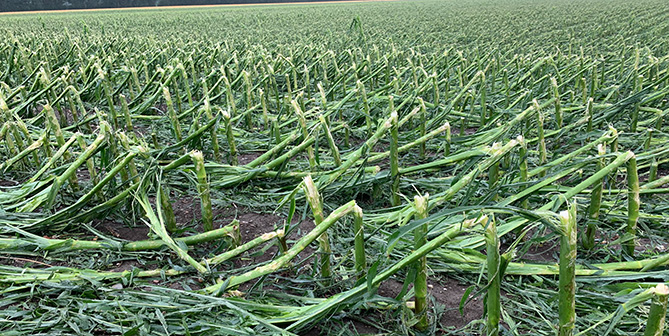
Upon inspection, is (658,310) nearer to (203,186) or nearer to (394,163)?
(394,163)

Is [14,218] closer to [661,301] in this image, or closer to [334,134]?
[334,134]

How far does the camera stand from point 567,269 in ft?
4.89

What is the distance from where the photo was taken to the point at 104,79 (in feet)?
14.3

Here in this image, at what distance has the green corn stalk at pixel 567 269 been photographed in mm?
1411

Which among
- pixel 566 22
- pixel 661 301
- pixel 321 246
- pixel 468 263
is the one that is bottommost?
pixel 566 22

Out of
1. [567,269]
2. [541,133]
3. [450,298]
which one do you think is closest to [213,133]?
[450,298]

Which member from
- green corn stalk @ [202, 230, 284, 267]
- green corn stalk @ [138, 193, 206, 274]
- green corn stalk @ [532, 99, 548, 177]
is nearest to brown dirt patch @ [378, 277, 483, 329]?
green corn stalk @ [202, 230, 284, 267]

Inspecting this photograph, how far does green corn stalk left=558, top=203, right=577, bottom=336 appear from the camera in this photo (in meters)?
1.41

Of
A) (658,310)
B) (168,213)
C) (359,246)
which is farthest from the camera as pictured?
(168,213)

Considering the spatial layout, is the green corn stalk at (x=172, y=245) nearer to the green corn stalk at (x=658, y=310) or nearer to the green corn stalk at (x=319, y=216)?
the green corn stalk at (x=319, y=216)

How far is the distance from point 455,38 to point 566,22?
5.35 meters

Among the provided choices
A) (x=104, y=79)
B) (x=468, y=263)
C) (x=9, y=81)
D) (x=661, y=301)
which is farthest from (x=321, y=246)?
(x=9, y=81)

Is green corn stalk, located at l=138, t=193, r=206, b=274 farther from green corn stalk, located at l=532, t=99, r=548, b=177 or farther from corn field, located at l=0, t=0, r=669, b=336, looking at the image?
green corn stalk, located at l=532, t=99, r=548, b=177

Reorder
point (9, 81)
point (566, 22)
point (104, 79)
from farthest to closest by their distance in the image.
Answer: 1. point (566, 22)
2. point (9, 81)
3. point (104, 79)
